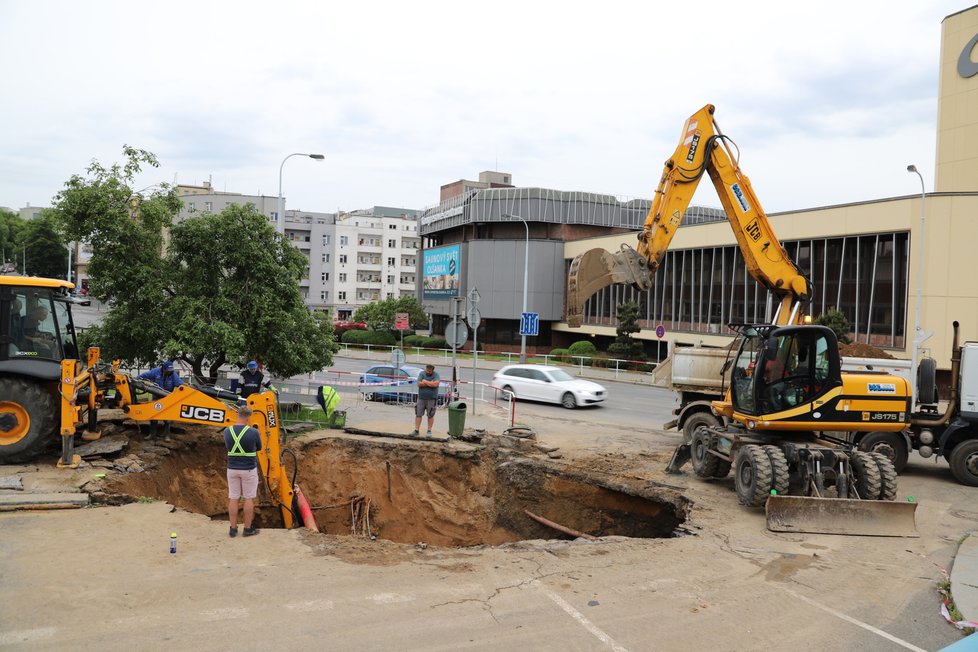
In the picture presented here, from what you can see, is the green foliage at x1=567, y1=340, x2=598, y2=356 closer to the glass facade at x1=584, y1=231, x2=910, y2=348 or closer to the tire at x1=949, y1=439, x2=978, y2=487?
the glass facade at x1=584, y1=231, x2=910, y2=348

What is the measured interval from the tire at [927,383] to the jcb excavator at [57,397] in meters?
12.1

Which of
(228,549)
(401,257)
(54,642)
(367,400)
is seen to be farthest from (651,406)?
(401,257)

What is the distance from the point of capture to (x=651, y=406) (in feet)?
85.0

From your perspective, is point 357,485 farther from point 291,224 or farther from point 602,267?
point 291,224

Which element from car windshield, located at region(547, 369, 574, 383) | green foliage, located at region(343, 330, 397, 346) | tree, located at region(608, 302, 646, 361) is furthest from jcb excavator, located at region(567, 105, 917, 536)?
green foliage, located at region(343, 330, 397, 346)

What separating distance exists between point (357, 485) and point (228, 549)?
6.33 m

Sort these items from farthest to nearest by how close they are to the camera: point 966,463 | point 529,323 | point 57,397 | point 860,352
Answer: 1. point 529,323
2. point 860,352
3. point 966,463
4. point 57,397

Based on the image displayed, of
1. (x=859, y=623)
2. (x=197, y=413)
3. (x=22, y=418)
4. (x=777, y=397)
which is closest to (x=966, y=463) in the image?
(x=777, y=397)

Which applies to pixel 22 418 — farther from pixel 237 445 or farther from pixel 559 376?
pixel 559 376

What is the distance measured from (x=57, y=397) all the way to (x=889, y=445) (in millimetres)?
14986

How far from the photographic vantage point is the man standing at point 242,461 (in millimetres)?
9273

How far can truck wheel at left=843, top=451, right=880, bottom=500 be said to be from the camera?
434 inches

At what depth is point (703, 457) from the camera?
44.5 ft

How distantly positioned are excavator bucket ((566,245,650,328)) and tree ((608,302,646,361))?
83.4 ft
